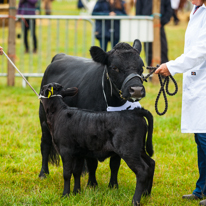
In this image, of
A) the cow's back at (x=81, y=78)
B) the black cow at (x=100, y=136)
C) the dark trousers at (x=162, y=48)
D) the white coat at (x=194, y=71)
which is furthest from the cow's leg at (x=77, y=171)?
the dark trousers at (x=162, y=48)

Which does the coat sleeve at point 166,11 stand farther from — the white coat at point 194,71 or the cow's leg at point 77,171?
the cow's leg at point 77,171

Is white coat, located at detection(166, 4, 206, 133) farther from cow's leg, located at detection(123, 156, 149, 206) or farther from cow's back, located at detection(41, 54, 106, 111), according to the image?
cow's back, located at detection(41, 54, 106, 111)

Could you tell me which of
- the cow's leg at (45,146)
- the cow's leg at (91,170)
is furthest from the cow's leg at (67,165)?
the cow's leg at (45,146)

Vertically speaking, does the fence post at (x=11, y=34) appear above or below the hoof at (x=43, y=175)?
above

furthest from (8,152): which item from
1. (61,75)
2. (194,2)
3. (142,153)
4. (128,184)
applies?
(194,2)

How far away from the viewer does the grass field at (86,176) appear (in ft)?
13.0

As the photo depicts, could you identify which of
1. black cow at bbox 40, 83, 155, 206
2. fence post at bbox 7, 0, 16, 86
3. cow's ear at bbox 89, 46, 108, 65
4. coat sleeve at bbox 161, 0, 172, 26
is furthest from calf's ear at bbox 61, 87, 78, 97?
coat sleeve at bbox 161, 0, 172, 26

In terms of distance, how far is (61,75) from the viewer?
4984mm

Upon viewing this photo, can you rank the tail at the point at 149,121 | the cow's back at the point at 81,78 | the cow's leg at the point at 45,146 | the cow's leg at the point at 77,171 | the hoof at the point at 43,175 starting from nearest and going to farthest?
1. the tail at the point at 149,121
2. the cow's leg at the point at 77,171
3. the cow's back at the point at 81,78
4. the hoof at the point at 43,175
5. the cow's leg at the point at 45,146

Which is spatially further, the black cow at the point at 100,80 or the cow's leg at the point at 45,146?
the cow's leg at the point at 45,146

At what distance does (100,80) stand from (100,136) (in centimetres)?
80

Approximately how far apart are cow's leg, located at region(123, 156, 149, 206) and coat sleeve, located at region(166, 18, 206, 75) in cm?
95

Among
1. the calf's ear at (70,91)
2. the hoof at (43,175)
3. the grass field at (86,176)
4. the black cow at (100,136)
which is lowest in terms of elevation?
the hoof at (43,175)

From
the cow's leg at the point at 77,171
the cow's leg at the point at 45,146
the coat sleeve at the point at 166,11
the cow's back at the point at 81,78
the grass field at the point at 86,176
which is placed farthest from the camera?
the coat sleeve at the point at 166,11
